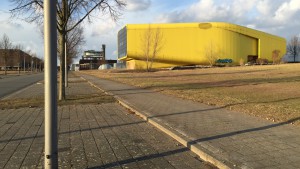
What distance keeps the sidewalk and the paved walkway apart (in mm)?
274

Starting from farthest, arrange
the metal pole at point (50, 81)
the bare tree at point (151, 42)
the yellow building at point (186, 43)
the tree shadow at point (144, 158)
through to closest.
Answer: the yellow building at point (186, 43) → the bare tree at point (151, 42) → the tree shadow at point (144, 158) → the metal pole at point (50, 81)

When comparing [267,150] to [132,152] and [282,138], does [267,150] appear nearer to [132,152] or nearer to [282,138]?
[282,138]

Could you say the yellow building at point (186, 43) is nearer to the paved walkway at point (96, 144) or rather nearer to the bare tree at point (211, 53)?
the bare tree at point (211, 53)

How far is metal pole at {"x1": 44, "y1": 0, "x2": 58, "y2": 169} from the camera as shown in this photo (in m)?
5.04

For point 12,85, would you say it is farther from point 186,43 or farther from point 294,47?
point 294,47

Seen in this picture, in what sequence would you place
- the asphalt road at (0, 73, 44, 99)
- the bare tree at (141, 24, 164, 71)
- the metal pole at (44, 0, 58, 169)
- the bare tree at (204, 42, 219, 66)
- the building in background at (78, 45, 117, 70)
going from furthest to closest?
the building in background at (78, 45, 117, 70) → the bare tree at (204, 42, 219, 66) → the bare tree at (141, 24, 164, 71) → the asphalt road at (0, 73, 44, 99) → the metal pole at (44, 0, 58, 169)

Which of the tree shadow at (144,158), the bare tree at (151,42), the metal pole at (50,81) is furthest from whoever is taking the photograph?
the bare tree at (151,42)

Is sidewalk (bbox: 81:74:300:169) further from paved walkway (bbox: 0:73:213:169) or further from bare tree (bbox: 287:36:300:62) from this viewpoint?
bare tree (bbox: 287:36:300:62)

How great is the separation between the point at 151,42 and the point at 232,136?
7977 centimetres

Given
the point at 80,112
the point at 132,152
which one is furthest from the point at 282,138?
the point at 80,112

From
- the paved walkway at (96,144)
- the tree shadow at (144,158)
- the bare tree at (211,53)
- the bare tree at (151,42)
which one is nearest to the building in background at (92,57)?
the bare tree at (151,42)

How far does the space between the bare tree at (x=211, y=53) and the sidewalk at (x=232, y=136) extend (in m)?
78.8

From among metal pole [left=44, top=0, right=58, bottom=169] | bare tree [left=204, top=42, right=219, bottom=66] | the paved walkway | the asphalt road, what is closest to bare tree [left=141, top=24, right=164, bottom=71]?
bare tree [left=204, top=42, right=219, bottom=66]

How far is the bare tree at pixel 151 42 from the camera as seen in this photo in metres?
85.8
